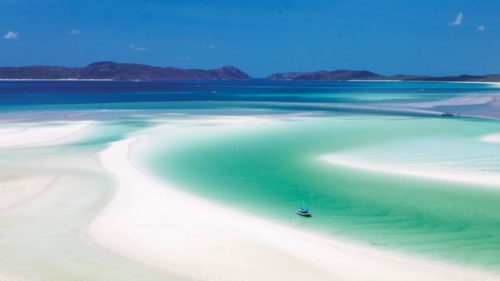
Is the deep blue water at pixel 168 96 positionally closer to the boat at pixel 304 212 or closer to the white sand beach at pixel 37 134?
the white sand beach at pixel 37 134

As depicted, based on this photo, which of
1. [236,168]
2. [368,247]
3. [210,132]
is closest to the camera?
[368,247]

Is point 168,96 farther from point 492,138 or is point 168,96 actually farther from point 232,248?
point 232,248

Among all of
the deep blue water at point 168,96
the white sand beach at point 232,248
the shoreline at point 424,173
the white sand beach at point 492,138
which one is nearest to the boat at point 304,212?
the white sand beach at point 232,248

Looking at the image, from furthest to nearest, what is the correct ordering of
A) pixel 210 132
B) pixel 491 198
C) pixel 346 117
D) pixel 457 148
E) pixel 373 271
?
pixel 346 117
pixel 210 132
pixel 457 148
pixel 491 198
pixel 373 271

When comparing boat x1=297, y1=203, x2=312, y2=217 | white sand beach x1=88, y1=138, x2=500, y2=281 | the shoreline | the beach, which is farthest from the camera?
the shoreline

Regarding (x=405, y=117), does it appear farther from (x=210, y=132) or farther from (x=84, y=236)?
(x=84, y=236)

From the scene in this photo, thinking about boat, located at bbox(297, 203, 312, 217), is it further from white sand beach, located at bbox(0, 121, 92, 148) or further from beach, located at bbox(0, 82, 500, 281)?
white sand beach, located at bbox(0, 121, 92, 148)

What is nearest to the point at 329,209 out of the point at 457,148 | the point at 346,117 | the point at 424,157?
the point at 424,157

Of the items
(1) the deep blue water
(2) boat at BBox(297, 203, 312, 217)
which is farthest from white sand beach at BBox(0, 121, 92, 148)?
(1) the deep blue water
